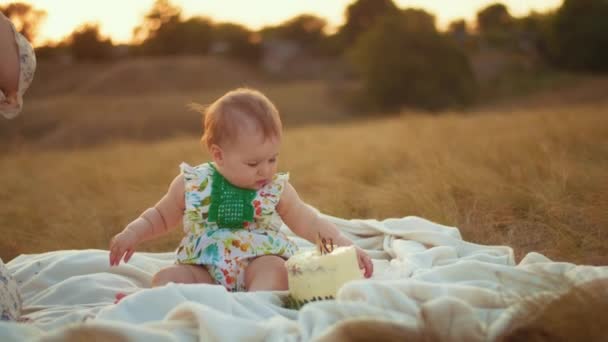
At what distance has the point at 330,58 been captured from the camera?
101 ft

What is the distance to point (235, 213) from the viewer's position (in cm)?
264

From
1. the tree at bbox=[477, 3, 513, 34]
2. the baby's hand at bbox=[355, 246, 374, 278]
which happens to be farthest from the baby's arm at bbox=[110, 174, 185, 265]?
the tree at bbox=[477, 3, 513, 34]

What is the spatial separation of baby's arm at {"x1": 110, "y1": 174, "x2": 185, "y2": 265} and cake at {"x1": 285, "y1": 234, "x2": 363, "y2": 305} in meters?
0.70

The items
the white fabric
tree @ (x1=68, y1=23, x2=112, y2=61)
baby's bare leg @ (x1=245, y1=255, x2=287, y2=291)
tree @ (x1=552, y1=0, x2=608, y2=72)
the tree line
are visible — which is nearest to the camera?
the white fabric

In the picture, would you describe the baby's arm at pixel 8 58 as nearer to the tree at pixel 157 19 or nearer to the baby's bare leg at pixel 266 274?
the baby's bare leg at pixel 266 274

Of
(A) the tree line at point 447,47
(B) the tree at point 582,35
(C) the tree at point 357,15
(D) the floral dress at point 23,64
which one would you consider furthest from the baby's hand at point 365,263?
(C) the tree at point 357,15

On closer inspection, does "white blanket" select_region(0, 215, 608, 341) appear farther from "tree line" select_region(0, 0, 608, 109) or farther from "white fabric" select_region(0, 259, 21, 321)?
"tree line" select_region(0, 0, 608, 109)

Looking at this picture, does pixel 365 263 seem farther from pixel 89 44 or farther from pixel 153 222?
pixel 89 44

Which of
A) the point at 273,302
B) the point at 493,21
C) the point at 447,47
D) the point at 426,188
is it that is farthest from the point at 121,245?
the point at 493,21

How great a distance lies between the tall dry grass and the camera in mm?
3334

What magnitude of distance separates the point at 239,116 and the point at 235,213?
16.9 inches

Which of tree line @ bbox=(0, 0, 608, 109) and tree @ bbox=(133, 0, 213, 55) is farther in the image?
tree @ bbox=(133, 0, 213, 55)

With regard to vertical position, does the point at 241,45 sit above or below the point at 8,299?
above

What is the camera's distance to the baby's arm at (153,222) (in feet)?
8.25
